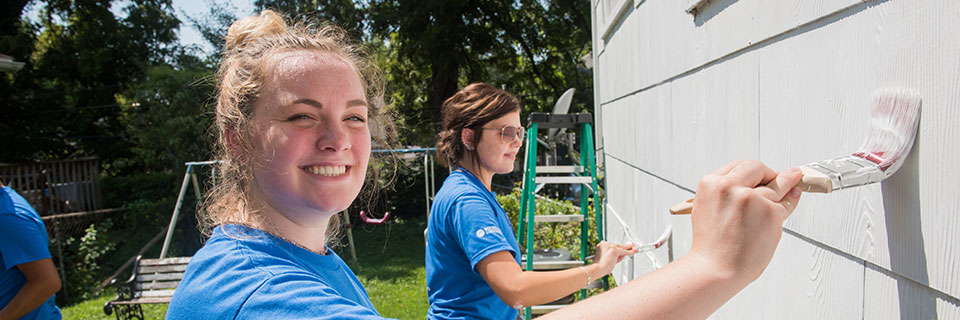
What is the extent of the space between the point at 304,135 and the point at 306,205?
148 mm

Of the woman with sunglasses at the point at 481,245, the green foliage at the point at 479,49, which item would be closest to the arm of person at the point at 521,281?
the woman with sunglasses at the point at 481,245

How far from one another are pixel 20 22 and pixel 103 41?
9.59 feet

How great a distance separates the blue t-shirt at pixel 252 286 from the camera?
79 centimetres

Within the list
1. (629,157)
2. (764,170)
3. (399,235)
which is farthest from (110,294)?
(764,170)

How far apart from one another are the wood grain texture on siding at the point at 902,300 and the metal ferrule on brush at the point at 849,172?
0.19m

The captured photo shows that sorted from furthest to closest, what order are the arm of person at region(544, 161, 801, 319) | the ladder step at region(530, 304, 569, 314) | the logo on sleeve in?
the ladder step at region(530, 304, 569, 314) → the logo on sleeve → the arm of person at region(544, 161, 801, 319)

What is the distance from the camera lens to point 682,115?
245cm

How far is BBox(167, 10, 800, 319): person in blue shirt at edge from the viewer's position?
0.77 meters

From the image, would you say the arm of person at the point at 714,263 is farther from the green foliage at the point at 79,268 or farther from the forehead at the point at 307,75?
the green foliage at the point at 79,268

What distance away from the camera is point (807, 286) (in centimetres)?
125

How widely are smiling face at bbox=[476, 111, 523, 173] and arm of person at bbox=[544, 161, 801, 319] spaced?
68.8 inches

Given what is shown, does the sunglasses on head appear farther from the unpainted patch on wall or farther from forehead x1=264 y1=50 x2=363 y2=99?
forehead x1=264 y1=50 x2=363 y2=99

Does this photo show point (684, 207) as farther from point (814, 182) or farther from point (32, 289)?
point (32, 289)

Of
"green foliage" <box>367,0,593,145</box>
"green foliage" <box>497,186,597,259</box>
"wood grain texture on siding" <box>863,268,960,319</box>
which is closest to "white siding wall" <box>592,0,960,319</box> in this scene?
"wood grain texture on siding" <box>863,268,960,319</box>
